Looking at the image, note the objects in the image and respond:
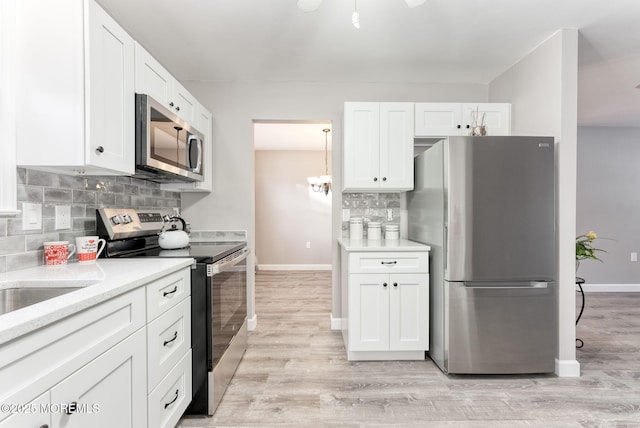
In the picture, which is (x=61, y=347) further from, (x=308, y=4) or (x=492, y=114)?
(x=492, y=114)

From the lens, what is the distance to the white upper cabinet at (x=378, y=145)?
2.64m

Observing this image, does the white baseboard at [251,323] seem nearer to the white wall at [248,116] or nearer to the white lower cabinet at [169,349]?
the white wall at [248,116]

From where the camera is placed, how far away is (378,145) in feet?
8.67

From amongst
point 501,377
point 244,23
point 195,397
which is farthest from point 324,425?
point 244,23

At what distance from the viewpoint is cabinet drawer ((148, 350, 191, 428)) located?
1.34 meters

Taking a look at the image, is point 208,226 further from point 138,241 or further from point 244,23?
point 244,23

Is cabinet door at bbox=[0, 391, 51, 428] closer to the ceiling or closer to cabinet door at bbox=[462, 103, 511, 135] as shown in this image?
the ceiling

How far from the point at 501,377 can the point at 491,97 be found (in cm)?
248

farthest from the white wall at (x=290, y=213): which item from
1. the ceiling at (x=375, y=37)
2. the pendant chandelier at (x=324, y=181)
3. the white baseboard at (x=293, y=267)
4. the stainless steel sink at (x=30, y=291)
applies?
the stainless steel sink at (x=30, y=291)

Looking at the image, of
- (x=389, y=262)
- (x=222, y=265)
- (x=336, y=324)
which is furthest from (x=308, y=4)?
(x=336, y=324)

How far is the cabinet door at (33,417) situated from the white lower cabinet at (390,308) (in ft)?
5.94

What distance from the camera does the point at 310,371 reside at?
2.23 meters

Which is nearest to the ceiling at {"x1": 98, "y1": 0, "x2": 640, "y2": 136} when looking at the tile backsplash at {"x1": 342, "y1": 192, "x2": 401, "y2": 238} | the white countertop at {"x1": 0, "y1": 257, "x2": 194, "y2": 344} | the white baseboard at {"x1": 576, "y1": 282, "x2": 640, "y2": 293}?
the tile backsplash at {"x1": 342, "y1": 192, "x2": 401, "y2": 238}

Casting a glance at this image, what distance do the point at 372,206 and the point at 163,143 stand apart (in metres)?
1.92
